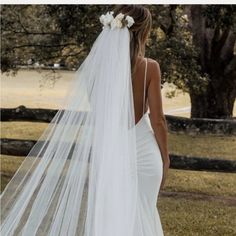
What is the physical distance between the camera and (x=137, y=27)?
9.81 ft

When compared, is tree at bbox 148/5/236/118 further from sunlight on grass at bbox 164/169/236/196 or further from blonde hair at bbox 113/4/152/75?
blonde hair at bbox 113/4/152/75

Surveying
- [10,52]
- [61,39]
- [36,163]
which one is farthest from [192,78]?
[36,163]

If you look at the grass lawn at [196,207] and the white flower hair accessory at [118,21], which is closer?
the white flower hair accessory at [118,21]

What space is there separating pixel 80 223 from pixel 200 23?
8.75 meters

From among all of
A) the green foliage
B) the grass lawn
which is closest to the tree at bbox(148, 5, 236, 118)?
the green foliage

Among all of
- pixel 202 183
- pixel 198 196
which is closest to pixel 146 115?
pixel 198 196

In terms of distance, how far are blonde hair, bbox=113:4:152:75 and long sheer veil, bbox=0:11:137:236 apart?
39 millimetres

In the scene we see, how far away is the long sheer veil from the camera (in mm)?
2998

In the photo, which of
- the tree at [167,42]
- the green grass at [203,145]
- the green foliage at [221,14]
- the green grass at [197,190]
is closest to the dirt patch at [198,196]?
the green grass at [197,190]

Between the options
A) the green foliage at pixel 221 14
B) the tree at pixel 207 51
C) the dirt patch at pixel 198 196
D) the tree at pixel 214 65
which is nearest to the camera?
the dirt patch at pixel 198 196

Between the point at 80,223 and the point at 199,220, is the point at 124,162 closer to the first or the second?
the point at 80,223

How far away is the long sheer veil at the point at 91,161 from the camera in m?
3.00

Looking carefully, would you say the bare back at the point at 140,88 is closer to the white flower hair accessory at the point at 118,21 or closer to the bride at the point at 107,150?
the bride at the point at 107,150

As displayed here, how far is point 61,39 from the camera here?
9.58 meters
